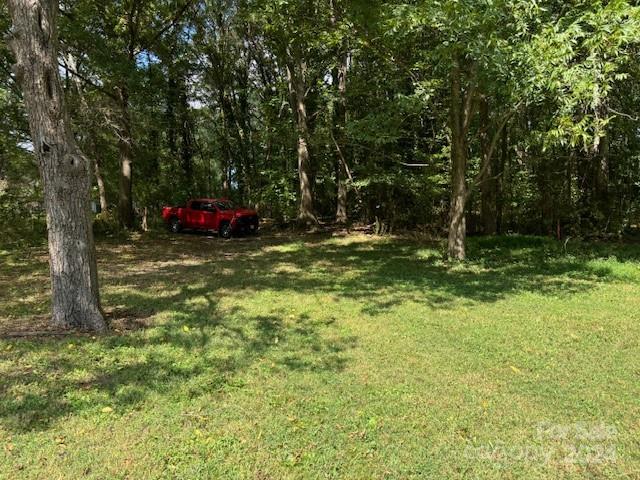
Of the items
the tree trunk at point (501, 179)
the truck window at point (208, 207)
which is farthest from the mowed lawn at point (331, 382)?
the truck window at point (208, 207)

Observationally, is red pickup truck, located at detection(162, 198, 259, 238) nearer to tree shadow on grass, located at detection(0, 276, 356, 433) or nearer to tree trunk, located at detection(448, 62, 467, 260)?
tree trunk, located at detection(448, 62, 467, 260)

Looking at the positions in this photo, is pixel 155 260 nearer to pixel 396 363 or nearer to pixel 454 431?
pixel 396 363

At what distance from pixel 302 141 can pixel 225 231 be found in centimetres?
449

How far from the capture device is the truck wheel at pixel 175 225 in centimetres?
1818

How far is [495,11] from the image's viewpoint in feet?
21.7

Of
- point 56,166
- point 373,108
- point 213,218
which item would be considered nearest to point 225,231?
point 213,218

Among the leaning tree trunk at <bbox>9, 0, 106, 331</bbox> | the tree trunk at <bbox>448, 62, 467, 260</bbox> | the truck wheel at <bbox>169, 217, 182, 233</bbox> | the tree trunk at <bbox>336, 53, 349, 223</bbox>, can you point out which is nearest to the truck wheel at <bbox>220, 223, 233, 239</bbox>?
the truck wheel at <bbox>169, 217, 182, 233</bbox>

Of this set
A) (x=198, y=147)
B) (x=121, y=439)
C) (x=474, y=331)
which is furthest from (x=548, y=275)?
(x=198, y=147)

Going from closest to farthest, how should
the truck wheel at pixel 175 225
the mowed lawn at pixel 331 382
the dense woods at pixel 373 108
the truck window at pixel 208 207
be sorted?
the mowed lawn at pixel 331 382 → the dense woods at pixel 373 108 → the truck window at pixel 208 207 → the truck wheel at pixel 175 225

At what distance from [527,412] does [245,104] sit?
922 inches

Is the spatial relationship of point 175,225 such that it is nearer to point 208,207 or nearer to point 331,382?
A: point 208,207

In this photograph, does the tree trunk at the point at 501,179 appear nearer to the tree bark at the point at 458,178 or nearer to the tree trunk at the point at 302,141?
the tree bark at the point at 458,178

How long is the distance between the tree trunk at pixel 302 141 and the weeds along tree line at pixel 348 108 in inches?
3.0

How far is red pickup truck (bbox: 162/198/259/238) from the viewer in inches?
658
